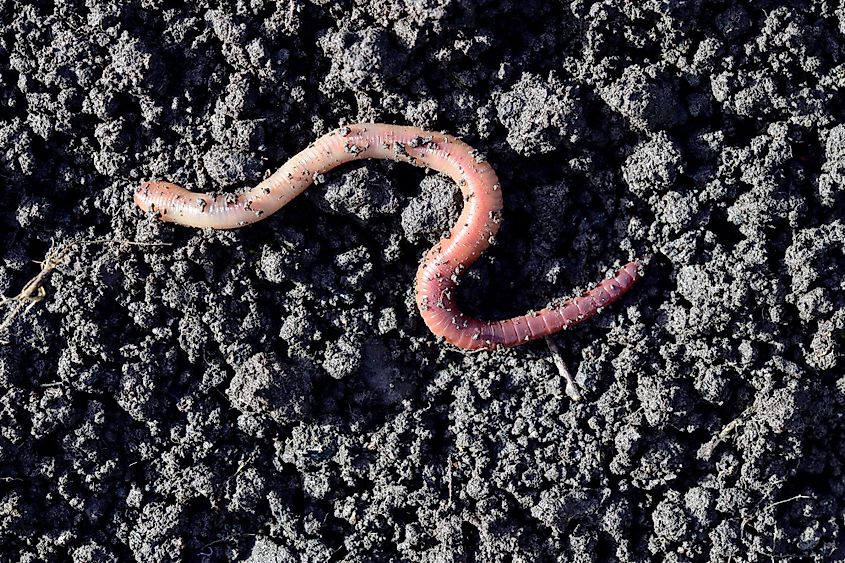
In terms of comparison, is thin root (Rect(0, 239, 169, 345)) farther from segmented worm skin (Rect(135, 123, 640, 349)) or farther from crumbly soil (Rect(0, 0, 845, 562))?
segmented worm skin (Rect(135, 123, 640, 349))

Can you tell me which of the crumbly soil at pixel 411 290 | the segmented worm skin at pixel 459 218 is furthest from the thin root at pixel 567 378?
the segmented worm skin at pixel 459 218

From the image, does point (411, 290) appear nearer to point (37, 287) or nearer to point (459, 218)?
point (459, 218)

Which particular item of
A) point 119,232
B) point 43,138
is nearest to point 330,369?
point 119,232

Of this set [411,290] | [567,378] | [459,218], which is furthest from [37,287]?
[567,378]

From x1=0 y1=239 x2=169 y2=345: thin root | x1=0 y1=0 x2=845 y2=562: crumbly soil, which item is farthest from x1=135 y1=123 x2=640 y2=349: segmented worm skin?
x1=0 y1=239 x2=169 y2=345: thin root

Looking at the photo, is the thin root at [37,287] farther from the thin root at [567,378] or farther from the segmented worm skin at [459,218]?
the thin root at [567,378]

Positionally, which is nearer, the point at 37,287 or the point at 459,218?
the point at 459,218
